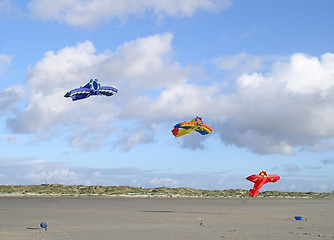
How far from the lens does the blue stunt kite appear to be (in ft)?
125

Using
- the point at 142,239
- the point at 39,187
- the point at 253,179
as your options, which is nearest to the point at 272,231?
the point at 142,239

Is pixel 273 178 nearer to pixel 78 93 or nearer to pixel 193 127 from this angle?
pixel 193 127

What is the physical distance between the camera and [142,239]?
25266 millimetres

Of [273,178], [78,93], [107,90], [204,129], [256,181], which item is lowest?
[256,181]

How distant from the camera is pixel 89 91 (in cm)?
3847

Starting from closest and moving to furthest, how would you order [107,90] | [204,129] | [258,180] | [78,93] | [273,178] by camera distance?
[78,93] < [107,90] < [258,180] < [273,178] < [204,129]

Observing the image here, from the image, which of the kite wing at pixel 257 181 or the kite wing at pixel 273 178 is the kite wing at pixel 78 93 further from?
the kite wing at pixel 273 178

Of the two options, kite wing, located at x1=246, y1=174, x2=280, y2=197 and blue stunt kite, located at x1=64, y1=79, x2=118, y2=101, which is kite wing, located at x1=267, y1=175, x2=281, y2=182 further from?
blue stunt kite, located at x1=64, y1=79, x2=118, y2=101

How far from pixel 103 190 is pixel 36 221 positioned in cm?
9253

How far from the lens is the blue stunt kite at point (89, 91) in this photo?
38156mm

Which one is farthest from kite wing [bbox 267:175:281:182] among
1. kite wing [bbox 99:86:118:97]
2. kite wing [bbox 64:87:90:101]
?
kite wing [bbox 64:87:90:101]

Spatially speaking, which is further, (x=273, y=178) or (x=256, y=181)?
(x=273, y=178)

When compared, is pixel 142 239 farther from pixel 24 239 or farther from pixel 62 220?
pixel 62 220

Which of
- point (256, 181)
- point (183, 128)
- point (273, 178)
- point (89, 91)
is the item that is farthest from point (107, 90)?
point (273, 178)
